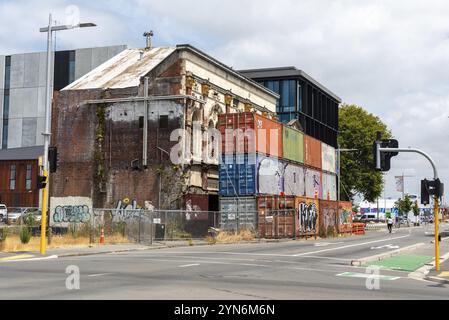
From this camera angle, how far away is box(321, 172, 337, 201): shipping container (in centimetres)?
6022

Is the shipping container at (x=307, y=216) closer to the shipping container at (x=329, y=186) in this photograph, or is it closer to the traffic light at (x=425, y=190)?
the shipping container at (x=329, y=186)

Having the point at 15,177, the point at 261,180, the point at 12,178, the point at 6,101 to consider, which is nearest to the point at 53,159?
the point at 261,180

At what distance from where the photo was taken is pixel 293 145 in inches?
1999

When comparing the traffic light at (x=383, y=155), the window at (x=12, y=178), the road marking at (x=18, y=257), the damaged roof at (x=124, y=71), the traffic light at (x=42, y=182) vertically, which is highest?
the damaged roof at (x=124, y=71)

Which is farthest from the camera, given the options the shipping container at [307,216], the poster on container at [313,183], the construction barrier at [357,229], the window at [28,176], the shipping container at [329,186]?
the window at [28,176]

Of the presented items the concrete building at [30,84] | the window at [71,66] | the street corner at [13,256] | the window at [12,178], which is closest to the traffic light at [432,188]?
the street corner at [13,256]

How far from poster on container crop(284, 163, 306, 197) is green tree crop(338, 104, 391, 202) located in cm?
2504

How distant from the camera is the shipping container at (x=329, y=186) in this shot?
60.2m

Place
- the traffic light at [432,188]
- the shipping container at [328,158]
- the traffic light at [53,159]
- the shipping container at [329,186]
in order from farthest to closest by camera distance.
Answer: the shipping container at [328,158]
the shipping container at [329,186]
the traffic light at [53,159]
the traffic light at [432,188]

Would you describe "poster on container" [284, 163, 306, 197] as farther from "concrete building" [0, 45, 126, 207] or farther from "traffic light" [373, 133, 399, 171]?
"concrete building" [0, 45, 126, 207]

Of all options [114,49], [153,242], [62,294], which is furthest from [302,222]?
[114,49]

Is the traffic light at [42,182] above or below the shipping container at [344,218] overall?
above

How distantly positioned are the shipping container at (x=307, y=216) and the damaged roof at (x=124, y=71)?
1439 centimetres

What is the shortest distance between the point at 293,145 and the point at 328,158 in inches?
502
